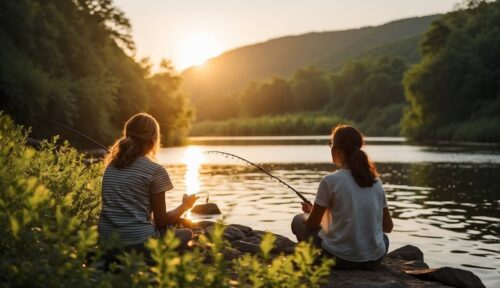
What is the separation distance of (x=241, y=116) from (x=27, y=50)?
129729mm

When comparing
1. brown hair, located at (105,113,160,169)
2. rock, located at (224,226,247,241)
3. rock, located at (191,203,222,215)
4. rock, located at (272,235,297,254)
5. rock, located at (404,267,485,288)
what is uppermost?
brown hair, located at (105,113,160,169)

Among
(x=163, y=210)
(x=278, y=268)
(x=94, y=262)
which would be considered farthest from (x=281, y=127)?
(x=94, y=262)

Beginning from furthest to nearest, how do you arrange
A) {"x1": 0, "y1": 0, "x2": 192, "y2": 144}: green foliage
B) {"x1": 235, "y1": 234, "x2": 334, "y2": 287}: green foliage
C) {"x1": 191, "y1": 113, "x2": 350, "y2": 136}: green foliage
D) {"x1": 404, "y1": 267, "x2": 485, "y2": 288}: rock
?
1. {"x1": 191, "y1": 113, "x2": 350, "y2": 136}: green foliage
2. {"x1": 0, "y1": 0, "x2": 192, "y2": 144}: green foliage
3. {"x1": 404, "y1": 267, "x2": 485, "y2": 288}: rock
4. {"x1": 235, "y1": 234, "x2": 334, "y2": 287}: green foliage

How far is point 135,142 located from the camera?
5922 mm

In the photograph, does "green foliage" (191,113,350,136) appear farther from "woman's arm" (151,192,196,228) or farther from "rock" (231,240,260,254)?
"woman's arm" (151,192,196,228)

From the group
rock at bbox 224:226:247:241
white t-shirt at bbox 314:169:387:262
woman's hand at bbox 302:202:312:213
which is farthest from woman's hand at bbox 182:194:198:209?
rock at bbox 224:226:247:241

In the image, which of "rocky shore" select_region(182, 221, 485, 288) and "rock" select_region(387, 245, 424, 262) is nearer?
"rocky shore" select_region(182, 221, 485, 288)

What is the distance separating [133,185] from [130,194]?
0.28 ft

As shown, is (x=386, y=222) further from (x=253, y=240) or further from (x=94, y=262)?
(x=94, y=262)

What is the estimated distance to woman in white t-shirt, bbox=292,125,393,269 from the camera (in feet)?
21.4

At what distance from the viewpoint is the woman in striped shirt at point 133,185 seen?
232 inches

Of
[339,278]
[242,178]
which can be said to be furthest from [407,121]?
[339,278]

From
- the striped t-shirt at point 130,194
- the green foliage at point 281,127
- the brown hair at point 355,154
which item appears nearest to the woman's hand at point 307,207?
the brown hair at point 355,154

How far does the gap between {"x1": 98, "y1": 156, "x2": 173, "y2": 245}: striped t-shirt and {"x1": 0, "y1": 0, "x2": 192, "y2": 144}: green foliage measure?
10792mm
